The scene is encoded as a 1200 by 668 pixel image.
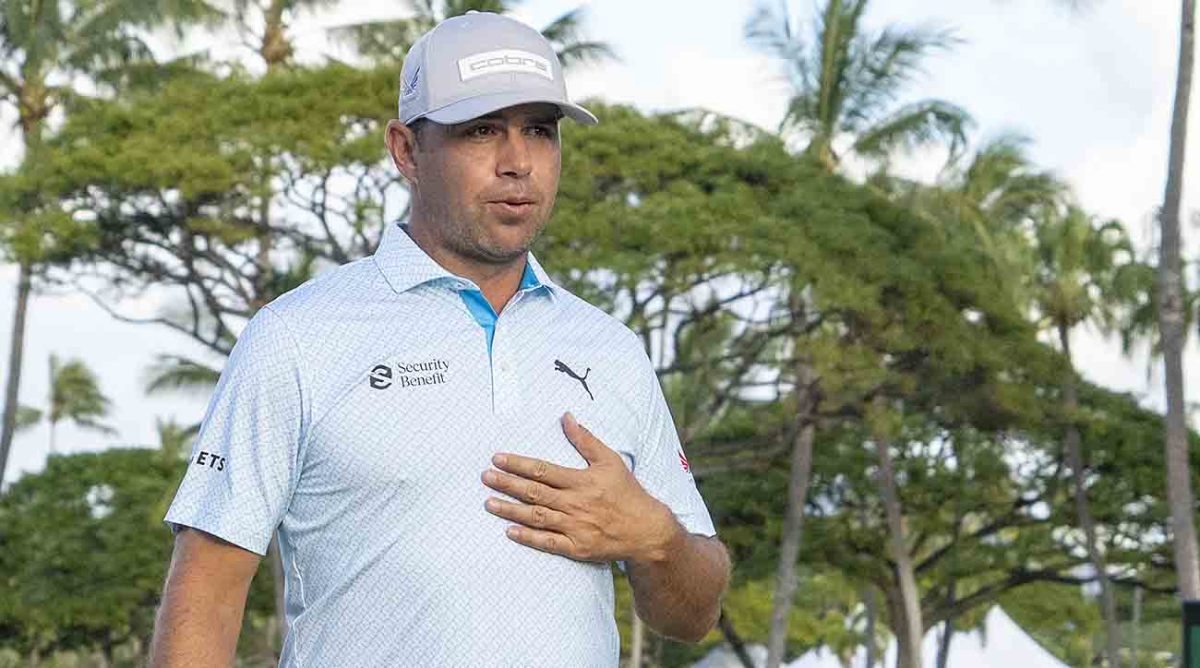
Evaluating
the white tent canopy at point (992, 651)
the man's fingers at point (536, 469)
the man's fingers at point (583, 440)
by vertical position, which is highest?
the white tent canopy at point (992, 651)

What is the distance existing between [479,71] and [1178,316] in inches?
841

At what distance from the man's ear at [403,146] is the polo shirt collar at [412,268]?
0.27 feet

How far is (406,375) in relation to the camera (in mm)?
2639

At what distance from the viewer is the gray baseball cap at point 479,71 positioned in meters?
Answer: 2.78

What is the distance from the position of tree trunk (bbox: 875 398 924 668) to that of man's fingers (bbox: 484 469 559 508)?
2914 centimetres

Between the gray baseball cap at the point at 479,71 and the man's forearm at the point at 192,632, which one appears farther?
the gray baseball cap at the point at 479,71

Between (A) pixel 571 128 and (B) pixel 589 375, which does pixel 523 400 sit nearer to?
(B) pixel 589 375

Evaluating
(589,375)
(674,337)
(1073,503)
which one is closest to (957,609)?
(1073,503)

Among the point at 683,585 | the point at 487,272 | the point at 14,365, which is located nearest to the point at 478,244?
the point at 487,272

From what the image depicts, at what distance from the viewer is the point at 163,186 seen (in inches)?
1024

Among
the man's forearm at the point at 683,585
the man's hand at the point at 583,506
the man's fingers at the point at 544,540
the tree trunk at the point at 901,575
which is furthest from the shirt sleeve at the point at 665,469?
the tree trunk at the point at 901,575

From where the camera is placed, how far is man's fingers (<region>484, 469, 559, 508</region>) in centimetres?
260

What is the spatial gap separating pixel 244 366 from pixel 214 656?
340mm

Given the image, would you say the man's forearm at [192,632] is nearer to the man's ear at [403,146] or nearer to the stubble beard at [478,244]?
the stubble beard at [478,244]
